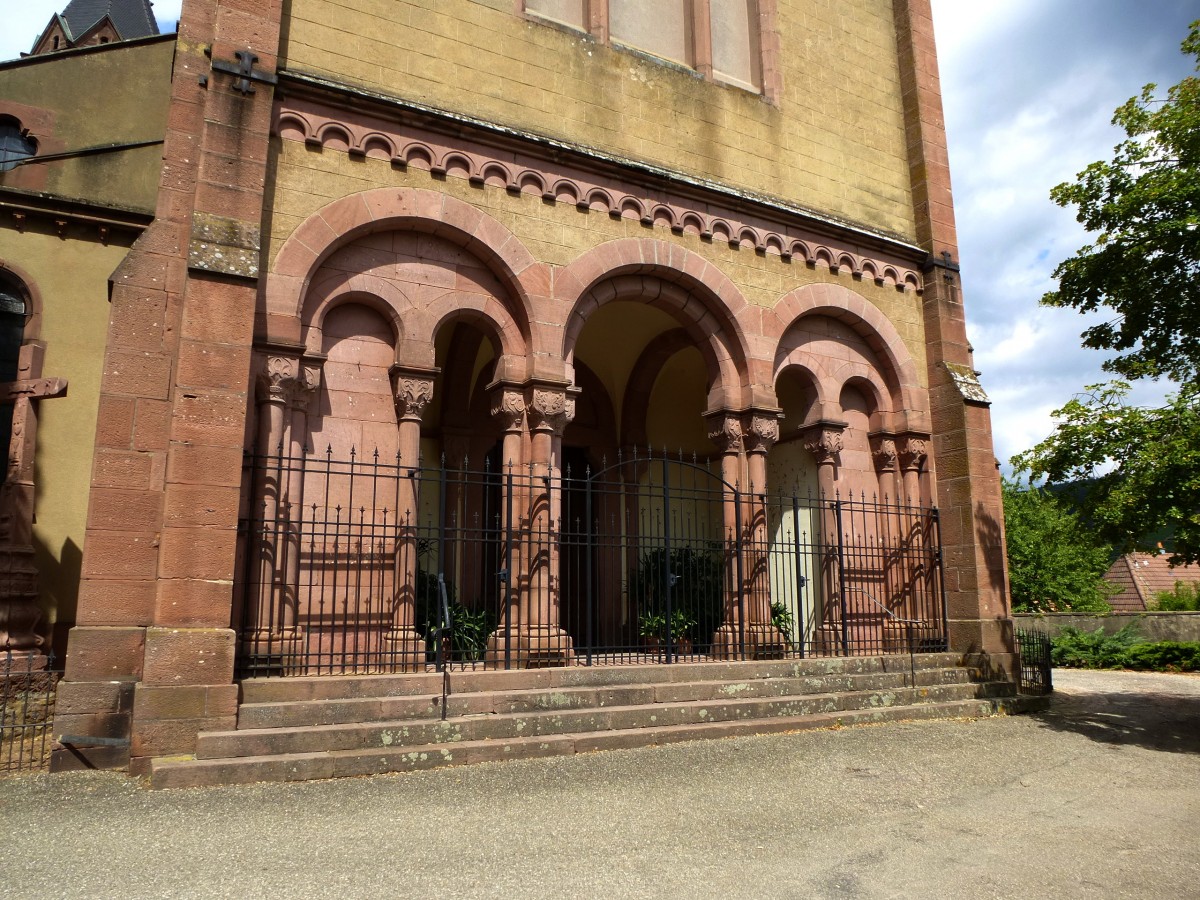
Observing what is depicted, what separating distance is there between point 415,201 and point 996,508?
852 centimetres

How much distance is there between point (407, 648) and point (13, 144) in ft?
34.3

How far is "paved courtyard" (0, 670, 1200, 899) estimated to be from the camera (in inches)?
175

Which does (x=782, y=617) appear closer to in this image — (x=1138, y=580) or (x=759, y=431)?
(x=759, y=431)

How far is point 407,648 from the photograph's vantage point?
8.19 metres

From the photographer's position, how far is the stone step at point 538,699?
675 cm

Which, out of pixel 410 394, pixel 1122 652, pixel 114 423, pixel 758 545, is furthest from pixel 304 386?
pixel 1122 652

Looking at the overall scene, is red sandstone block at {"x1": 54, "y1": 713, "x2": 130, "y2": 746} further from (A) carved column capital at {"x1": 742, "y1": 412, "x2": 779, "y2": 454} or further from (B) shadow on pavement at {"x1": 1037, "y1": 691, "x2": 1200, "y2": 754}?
(B) shadow on pavement at {"x1": 1037, "y1": 691, "x2": 1200, "y2": 754}

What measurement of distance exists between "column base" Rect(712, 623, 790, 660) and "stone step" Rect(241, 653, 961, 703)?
26.9 inches

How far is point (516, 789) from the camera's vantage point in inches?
241

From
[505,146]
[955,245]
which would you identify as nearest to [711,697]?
[505,146]

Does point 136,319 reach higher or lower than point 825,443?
higher

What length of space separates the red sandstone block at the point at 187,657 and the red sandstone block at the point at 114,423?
1688mm

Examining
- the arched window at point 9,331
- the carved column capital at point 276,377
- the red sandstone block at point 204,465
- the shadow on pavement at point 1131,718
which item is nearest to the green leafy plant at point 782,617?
the shadow on pavement at point 1131,718

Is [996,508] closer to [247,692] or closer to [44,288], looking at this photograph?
[247,692]
